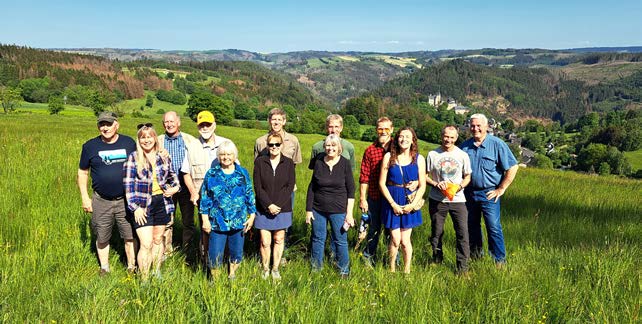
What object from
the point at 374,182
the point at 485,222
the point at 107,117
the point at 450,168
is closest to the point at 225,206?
the point at 107,117

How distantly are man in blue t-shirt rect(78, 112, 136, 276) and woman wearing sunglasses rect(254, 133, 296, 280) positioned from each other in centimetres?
131

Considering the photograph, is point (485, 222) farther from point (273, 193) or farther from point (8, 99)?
point (8, 99)

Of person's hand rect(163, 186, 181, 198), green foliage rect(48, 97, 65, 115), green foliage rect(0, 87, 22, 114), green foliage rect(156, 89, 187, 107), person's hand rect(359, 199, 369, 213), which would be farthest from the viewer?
green foliage rect(156, 89, 187, 107)

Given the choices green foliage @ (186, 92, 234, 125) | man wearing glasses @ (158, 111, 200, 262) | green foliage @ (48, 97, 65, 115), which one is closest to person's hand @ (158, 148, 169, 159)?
man wearing glasses @ (158, 111, 200, 262)

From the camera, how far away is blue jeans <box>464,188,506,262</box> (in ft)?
14.1

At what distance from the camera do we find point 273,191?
3.83 meters

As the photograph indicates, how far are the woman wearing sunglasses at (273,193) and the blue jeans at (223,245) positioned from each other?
0.27m

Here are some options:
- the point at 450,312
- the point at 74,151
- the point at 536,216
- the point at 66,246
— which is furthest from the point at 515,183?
the point at 74,151

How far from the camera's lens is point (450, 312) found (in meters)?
2.77

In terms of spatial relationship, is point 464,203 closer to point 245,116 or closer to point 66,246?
point 66,246

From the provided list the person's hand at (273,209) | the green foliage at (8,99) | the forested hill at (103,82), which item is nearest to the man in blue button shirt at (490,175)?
the person's hand at (273,209)

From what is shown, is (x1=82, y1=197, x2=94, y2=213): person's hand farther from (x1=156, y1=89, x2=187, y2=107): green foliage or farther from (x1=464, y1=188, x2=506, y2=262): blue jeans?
(x1=156, y1=89, x2=187, y2=107): green foliage

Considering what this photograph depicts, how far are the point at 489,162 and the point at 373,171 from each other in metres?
1.34

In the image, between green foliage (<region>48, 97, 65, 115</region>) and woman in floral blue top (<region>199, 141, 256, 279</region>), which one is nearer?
woman in floral blue top (<region>199, 141, 256, 279</region>)
